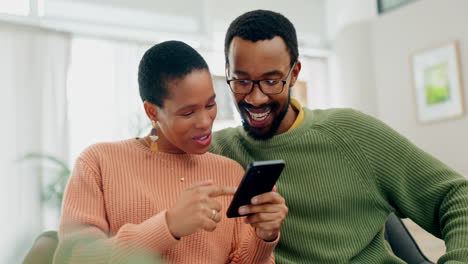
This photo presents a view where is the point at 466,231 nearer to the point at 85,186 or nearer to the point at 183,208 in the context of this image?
the point at 183,208

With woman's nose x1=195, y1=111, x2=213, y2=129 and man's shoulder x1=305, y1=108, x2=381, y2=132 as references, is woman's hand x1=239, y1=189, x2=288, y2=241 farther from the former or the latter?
man's shoulder x1=305, y1=108, x2=381, y2=132

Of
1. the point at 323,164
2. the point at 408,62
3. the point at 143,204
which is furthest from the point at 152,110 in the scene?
the point at 408,62

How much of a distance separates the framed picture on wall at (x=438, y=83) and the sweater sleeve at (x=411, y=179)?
389 centimetres

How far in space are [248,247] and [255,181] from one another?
30 cm

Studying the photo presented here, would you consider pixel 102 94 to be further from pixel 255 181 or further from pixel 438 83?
pixel 255 181

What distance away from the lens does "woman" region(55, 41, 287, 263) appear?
3.75ft

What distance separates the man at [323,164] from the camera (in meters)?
1.58

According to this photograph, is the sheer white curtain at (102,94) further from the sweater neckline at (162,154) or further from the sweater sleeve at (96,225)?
the sweater sleeve at (96,225)

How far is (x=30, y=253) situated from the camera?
141 cm

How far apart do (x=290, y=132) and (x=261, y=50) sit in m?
0.29

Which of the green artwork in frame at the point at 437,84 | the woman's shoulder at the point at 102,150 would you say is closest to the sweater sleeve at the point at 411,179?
the woman's shoulder at the point at 102,150

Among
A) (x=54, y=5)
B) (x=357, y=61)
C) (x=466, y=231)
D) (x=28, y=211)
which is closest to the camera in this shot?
(x=466, y=231)

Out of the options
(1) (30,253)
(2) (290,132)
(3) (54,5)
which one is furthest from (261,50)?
(3) (54,5)

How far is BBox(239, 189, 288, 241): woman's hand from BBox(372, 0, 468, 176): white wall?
436 centimetres
